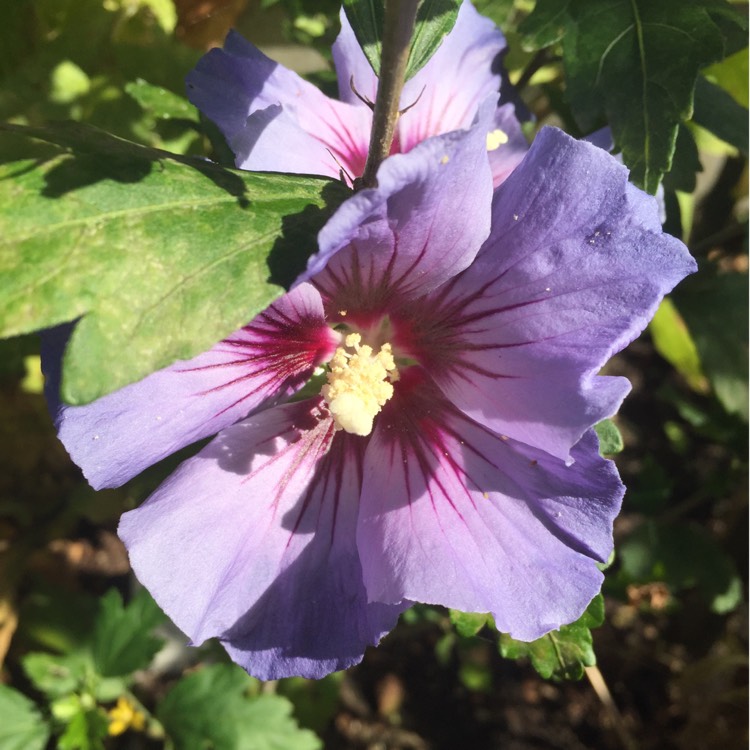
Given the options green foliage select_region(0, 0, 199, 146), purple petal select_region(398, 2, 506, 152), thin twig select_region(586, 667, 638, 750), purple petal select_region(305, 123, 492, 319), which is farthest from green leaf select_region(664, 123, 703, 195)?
thin twig select_region(586, 667, 638, 750)

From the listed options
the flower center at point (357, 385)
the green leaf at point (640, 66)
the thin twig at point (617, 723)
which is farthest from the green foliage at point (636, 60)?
the thin twig at point (617, 723)

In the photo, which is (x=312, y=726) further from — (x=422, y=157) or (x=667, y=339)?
(x=422, y=157)

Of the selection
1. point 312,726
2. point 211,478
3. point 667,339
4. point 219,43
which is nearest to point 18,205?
point 211,478

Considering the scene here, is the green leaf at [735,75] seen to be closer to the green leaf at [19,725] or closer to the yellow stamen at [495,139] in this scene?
the yellow stamen at [495,139]

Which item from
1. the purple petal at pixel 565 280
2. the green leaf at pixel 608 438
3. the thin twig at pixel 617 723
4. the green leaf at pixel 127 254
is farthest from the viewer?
the thin twig at pixel 617 723

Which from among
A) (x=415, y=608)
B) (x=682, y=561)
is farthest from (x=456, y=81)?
(x=682, y=561)
